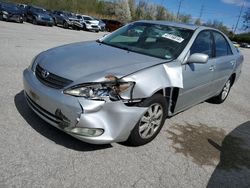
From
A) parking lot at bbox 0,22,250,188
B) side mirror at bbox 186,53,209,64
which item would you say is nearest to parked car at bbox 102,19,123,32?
parking lot at bbox 0,22,250,188

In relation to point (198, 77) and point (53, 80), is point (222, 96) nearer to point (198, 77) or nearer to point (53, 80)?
point (198, 77)

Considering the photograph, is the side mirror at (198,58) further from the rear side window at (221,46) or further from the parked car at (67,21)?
the parked car at (67,21)

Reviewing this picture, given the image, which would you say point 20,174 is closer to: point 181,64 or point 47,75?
point 47,75

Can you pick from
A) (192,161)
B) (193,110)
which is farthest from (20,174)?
(193,110)

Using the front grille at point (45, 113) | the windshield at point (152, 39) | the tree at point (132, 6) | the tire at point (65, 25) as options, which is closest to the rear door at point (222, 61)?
the windshield at point (152, 39)

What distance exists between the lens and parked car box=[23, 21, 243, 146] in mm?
3062

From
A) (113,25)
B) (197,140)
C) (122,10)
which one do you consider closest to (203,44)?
(197,140)

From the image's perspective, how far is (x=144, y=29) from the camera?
15.9 ft

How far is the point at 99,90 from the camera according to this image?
10.1 ft

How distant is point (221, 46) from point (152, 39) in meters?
1.74

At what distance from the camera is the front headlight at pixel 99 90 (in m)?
3.05

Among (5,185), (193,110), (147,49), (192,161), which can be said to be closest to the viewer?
(5,185)

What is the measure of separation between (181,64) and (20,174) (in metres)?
2.54

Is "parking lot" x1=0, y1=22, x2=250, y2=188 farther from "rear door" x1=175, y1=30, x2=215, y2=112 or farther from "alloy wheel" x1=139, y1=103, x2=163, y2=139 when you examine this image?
"rear door" x1=175, y1=30, x2=215, y2=112
